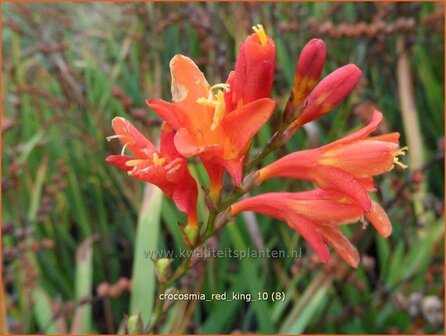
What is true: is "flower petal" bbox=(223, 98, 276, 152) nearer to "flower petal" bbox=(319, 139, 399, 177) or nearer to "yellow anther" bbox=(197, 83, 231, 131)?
"yellow anther" bbox=(197, 83, 231, 131)

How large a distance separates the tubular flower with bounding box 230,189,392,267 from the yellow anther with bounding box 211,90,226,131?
0.11 m

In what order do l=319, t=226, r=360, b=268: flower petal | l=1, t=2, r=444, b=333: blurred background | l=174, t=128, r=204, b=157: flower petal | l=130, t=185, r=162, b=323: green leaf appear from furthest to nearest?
l=1, t=2, r=444, b=333: blurred background < l=130, t=185, r=162, b=323: green leaf < l=319, t=226, r=360, b=268: flower petal < l=174, t=128, r=204, b=157: flower petal

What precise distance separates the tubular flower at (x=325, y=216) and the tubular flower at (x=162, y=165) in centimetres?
5

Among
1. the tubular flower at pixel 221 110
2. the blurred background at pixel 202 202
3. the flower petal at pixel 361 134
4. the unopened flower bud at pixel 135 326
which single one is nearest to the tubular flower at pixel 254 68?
the tubular flower at pixel 221 110

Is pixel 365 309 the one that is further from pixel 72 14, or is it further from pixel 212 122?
pixel 72 14

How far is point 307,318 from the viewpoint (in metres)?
1.24

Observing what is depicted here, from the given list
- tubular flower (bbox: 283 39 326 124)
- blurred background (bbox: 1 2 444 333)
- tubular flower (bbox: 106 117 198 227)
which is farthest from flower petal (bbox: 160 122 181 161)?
blurred background (bbox: 1 2 444 333)

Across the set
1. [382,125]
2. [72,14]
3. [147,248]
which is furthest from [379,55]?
[72,14]

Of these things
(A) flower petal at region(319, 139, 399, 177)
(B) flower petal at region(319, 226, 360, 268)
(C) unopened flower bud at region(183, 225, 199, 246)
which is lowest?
(B) flower petal at region(319, 226, 360, 268)

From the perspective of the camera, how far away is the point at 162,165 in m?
0.61

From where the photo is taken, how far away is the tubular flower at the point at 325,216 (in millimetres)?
660

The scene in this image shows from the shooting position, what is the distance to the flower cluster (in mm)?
591

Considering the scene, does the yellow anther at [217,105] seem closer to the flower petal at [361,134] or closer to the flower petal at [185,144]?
the flower petal at [185,144]

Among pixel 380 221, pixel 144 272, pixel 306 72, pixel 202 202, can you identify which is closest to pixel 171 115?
pixel 306 72
